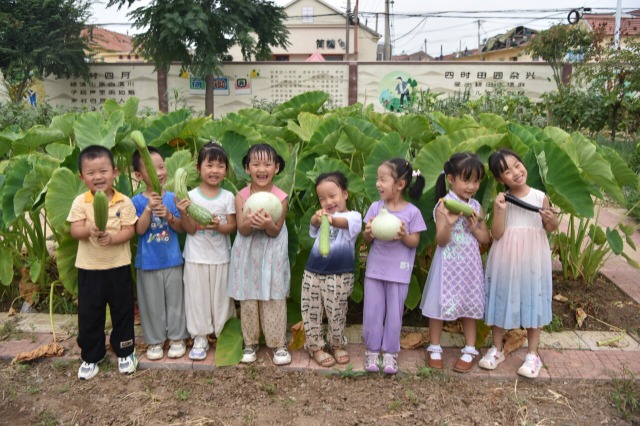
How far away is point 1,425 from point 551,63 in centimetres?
1629

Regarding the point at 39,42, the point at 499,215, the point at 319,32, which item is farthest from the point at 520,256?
the point at 319,32

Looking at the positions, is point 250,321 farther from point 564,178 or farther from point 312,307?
point 564,178

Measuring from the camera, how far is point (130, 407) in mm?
2537

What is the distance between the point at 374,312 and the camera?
2.77 meters

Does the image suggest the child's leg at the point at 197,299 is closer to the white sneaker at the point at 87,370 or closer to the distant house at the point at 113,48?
the white sneaker at the point at 87,370

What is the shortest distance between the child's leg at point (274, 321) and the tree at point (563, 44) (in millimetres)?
14933

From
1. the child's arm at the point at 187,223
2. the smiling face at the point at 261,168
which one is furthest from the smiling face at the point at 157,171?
the smiling face at the point at 261,168

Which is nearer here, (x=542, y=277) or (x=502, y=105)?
(x=542, y=277)

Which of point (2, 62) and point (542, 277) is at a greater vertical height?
point (2, 62)

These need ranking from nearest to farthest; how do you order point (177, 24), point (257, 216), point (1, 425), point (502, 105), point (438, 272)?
point (1, 425)
point (257, 216)
point (438, 272)
point (502, 105)
point (177, 24)

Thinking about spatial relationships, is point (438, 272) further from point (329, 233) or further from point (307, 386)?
point (307, 386)

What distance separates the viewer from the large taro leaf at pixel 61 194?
9.11ft

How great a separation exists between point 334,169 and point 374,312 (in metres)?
0.86

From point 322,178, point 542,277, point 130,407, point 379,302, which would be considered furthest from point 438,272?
point 130,407
